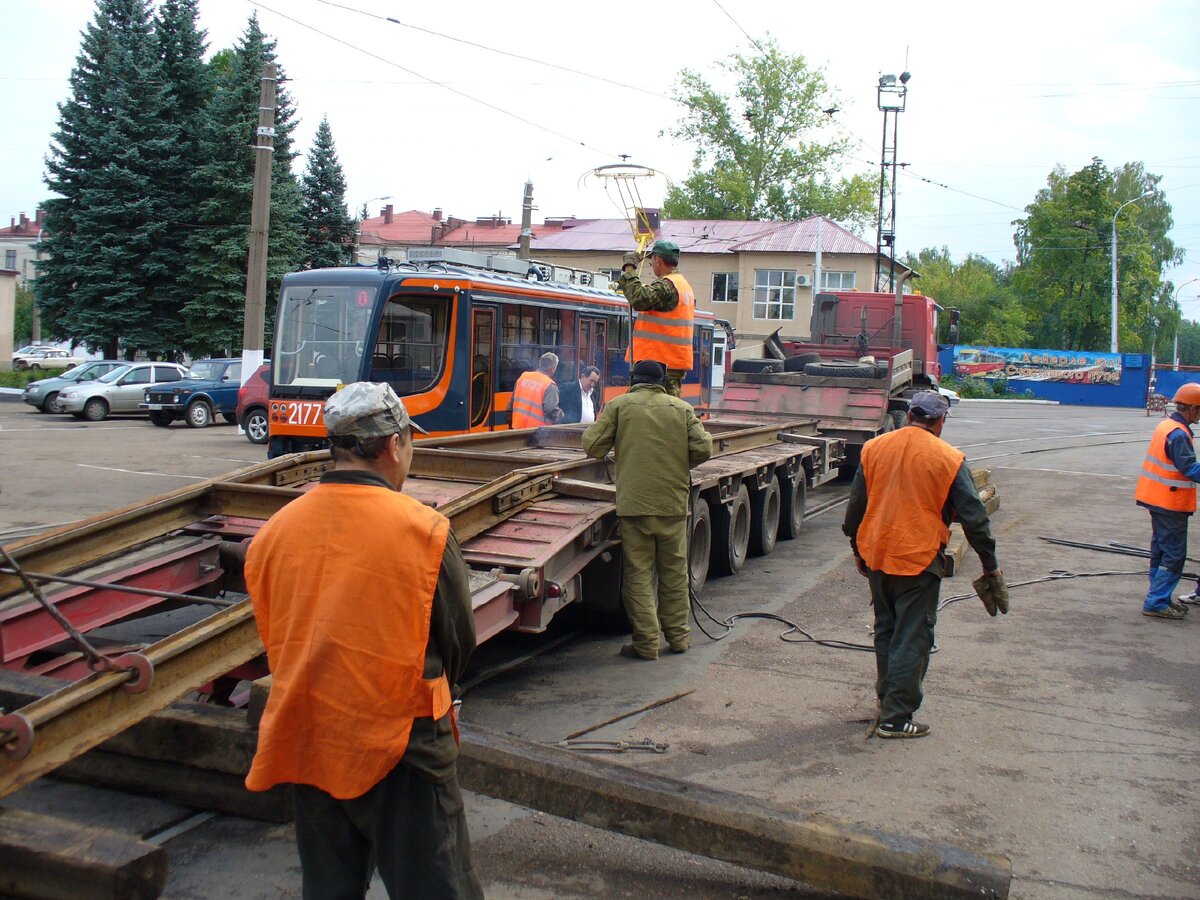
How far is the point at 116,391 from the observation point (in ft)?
89.1

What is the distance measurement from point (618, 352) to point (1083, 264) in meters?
56.9

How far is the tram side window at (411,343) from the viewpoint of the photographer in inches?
512

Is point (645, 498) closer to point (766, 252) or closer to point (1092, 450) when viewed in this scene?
point (1092, 450)

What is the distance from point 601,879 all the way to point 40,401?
28369 millimetres

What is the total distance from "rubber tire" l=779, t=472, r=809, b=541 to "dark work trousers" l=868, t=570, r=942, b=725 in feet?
18.4

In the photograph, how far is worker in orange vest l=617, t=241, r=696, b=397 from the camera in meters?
7.95

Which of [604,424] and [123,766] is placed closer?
[123,766]

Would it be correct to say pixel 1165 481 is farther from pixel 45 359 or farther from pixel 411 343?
pixel 45 359

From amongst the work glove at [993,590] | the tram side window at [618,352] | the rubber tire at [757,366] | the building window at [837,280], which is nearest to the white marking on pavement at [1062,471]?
the rubber tire at [757,366]

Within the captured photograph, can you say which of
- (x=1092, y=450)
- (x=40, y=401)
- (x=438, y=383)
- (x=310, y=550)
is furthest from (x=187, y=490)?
(x=40, y=401)

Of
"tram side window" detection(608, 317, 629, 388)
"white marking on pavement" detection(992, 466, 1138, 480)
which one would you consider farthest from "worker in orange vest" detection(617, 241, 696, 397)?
"white marking on pavement" detection(992, 466, 1138, 480)

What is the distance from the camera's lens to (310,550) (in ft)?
8.78

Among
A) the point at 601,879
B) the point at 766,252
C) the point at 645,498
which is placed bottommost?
the point at 601,879

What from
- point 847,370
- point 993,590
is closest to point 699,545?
point 993,590
